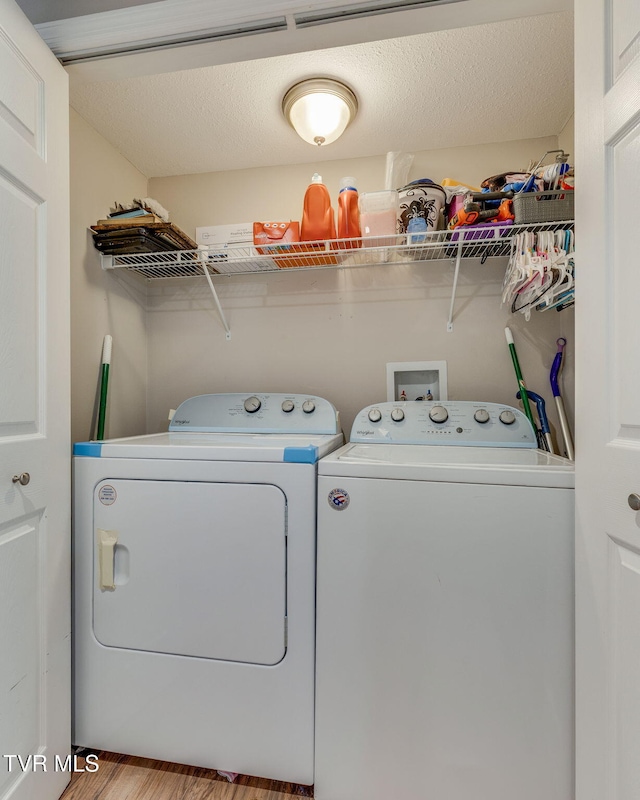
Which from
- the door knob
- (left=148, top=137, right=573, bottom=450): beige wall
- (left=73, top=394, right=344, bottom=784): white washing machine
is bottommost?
(left=73, top=394, right=344, bottom=784): white washing machine

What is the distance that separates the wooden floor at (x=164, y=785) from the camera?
1.19m

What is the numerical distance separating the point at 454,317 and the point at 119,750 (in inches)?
80.5

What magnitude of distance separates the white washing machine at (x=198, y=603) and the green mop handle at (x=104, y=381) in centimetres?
36

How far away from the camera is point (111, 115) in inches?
66.4

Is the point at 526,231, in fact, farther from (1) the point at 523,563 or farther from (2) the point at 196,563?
(2) the point at 196,563

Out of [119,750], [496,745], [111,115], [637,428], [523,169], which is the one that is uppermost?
[111,115]

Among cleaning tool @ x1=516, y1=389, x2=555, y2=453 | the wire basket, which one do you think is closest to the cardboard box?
the wire basket

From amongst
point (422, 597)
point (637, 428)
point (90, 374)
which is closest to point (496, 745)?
point (422, 597)

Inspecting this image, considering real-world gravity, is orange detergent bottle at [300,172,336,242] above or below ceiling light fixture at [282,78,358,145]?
below

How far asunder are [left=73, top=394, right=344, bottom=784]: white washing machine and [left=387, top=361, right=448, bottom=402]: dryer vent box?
679mm

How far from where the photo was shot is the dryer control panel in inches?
68.2

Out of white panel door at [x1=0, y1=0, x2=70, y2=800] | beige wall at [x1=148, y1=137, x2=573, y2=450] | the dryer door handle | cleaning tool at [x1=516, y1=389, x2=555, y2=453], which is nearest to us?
white panel door at [x1=0, y1=0, x2=70, y2=800]

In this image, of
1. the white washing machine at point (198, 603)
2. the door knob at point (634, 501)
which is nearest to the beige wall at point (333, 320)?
the white washing machine at point (198, 603)

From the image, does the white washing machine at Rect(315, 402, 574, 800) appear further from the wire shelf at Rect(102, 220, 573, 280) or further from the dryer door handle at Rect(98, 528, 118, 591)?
the wire shelf at Rect(102, 220, 573, 280)
